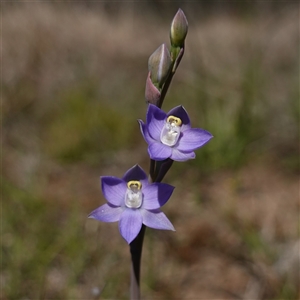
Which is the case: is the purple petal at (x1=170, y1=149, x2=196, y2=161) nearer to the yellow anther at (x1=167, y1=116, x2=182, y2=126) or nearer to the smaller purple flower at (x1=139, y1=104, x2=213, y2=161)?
the smaller purple flower at (x1=139, y1=104, x2=213, y2=161)

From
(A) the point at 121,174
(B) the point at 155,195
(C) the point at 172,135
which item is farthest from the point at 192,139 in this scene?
(A) the point at 121,174

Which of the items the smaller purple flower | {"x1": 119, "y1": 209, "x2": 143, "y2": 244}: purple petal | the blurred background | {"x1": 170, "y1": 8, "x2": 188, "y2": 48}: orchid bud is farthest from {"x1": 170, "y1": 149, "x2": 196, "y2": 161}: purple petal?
the blurred background

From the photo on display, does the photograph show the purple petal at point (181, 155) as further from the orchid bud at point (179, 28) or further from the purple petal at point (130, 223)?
the orchid bud at point (179, 28)

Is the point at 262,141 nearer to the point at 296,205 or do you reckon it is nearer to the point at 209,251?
the point at 296,205

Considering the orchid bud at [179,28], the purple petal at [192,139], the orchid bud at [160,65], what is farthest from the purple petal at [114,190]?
the orchid bud at [179,28]

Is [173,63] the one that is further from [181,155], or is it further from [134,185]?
[134,185]

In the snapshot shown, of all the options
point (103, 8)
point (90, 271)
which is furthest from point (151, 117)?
point (103, 8)
